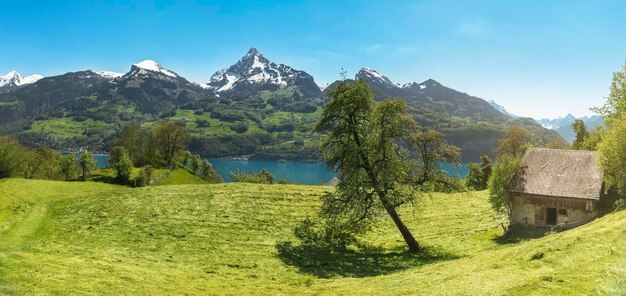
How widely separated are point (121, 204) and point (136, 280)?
24.8m

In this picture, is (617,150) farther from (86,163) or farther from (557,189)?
(86,163)

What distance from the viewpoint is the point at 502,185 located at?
45.3 m

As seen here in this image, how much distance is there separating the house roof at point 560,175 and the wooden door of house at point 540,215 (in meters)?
1.80

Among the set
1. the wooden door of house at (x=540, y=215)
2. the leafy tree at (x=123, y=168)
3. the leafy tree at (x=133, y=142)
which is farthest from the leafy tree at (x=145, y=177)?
the wooden door of house at (x=540, y=215)

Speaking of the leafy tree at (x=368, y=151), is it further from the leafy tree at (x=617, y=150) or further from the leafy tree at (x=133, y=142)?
the leafy tree at (x=133, y=142)

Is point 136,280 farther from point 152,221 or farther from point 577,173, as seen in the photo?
point 577,173

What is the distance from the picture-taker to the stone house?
43.7 m

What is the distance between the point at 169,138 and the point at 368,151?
10886 centimetres

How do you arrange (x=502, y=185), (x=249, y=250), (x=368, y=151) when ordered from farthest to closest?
(x=502, y=185), (x=368, y=151), (x=249, y=250)

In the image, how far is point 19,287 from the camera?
1997 centimetres

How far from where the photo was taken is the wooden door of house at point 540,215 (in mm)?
46000

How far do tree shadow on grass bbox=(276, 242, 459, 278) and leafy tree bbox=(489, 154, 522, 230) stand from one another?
477 inches

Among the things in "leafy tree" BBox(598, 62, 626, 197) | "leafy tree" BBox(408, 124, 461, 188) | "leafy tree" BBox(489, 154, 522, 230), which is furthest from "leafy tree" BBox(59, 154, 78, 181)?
"leafy tree" BBox(598, 62, 626, 197)

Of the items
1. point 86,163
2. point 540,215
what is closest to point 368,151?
point 540,215
